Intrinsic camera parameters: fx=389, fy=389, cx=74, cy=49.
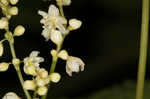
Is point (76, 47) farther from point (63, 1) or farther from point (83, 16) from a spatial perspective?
point (63, 1)

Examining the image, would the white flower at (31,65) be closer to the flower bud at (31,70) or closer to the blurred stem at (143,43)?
the flower bud at (31,70)

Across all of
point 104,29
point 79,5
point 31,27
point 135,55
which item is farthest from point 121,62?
point 31,27

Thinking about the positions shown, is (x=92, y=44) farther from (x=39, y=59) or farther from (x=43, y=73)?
(x=43, y=73)

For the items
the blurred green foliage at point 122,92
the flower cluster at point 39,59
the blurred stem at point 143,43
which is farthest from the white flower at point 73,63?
the blurred green foliage at point 122,92

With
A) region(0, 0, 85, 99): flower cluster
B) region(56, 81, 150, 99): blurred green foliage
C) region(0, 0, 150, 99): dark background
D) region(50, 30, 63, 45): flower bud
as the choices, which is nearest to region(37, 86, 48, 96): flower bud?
region(0, 0, 85, 99): flower cluster

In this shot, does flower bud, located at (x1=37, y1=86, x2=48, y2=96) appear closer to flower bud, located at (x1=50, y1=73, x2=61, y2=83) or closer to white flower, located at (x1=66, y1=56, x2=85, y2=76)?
flower bud, located at (x1=50, y1=73, x2=61, y2=83)

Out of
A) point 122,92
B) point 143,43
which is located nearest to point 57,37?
point 143,43

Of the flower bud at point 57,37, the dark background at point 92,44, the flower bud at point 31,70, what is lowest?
the dark background at point 92,44

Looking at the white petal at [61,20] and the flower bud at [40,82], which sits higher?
the white petal at [61,20]
